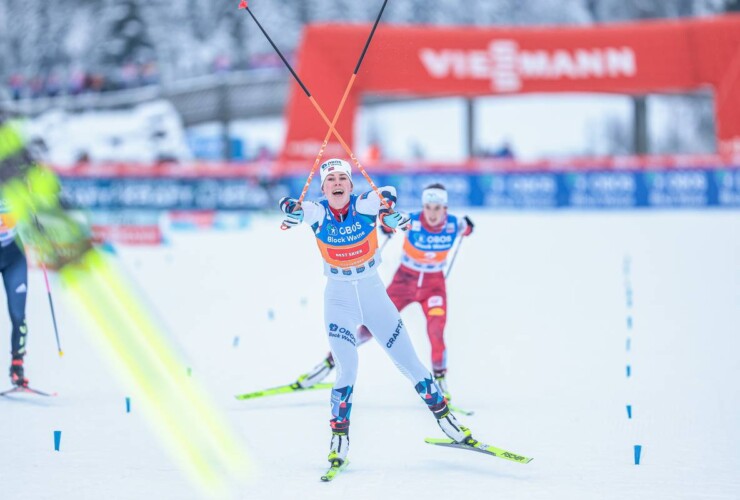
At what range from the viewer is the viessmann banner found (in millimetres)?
25453

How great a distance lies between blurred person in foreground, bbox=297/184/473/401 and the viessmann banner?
1709 centimetres

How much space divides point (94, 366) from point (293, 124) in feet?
55.7

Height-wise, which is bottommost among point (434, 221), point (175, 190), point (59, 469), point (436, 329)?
point (59, 469)

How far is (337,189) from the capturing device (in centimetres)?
617

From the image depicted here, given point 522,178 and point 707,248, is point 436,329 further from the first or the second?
point 522,178

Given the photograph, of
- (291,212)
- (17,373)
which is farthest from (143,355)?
(291,212)

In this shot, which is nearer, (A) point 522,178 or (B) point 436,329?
(B) point 436,329

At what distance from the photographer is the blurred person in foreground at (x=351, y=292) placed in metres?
6.21

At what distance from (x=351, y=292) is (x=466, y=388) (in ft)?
8.40

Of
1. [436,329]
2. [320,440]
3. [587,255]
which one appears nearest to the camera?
[320,440]

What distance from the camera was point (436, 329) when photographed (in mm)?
8109

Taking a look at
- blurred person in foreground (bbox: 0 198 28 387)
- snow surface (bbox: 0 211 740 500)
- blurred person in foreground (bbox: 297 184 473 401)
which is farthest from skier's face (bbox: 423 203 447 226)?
blurred person in foreground (bbox: 0 198 28 387)

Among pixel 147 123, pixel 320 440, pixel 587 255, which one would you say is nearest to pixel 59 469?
pixel 320 440

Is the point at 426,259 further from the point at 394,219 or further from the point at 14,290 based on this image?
the point at 14,290
